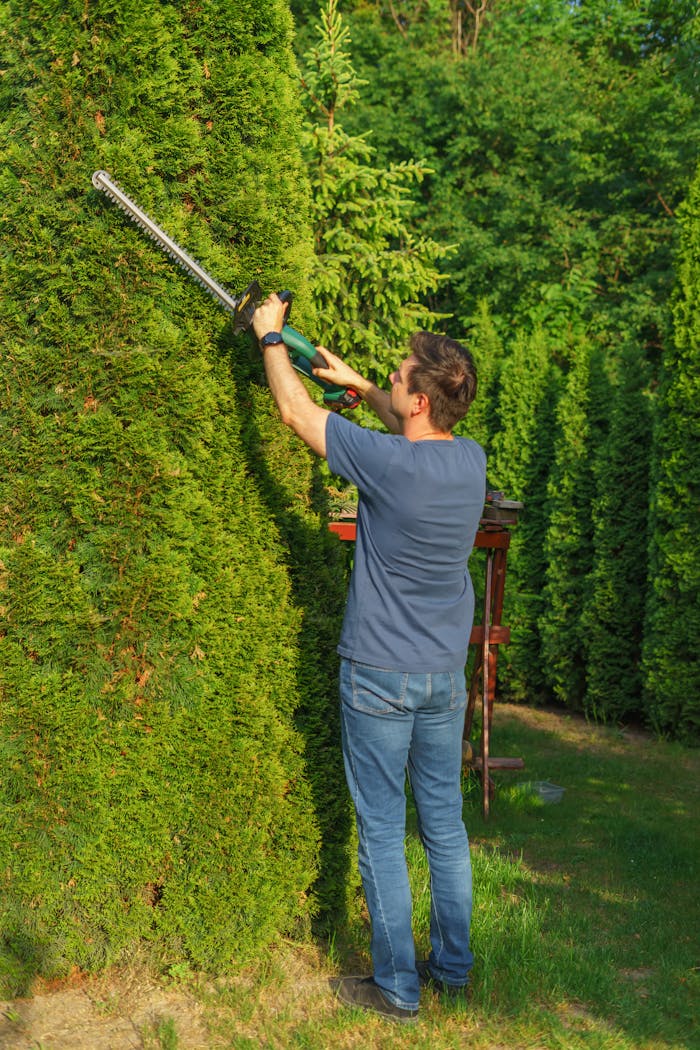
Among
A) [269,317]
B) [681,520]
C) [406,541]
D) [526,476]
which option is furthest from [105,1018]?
[526,476]

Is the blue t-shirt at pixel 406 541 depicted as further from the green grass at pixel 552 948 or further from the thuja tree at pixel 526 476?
the thuja tree at pixel 526 476

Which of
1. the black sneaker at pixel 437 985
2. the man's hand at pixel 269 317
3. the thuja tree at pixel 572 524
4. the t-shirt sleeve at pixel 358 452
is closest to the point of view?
the t-shirt sleeve at pixel 358 452

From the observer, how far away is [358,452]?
309 centimetres

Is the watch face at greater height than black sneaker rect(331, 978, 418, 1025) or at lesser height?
greater

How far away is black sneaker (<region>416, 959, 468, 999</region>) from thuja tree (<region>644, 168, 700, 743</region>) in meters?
5.19

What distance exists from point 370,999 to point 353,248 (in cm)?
586

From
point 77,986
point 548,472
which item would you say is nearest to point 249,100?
point 77,986

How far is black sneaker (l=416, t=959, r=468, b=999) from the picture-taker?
3.47m

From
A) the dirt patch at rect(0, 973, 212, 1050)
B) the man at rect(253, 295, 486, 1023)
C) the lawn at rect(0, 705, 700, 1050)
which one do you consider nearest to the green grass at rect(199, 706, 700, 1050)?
the lawn at rect(0, 705, 700, 1050)

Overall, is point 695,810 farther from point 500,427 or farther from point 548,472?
point 500,427

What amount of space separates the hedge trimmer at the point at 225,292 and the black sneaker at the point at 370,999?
1.86 metres

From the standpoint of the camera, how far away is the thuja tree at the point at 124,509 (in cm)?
351

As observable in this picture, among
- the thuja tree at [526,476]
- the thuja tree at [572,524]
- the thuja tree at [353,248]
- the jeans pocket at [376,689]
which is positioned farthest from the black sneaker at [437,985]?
the thuja tree at [526,476]

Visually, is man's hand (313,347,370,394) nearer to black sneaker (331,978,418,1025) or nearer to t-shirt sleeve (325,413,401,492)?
t-shirt sleeve (325,413,401,492)
